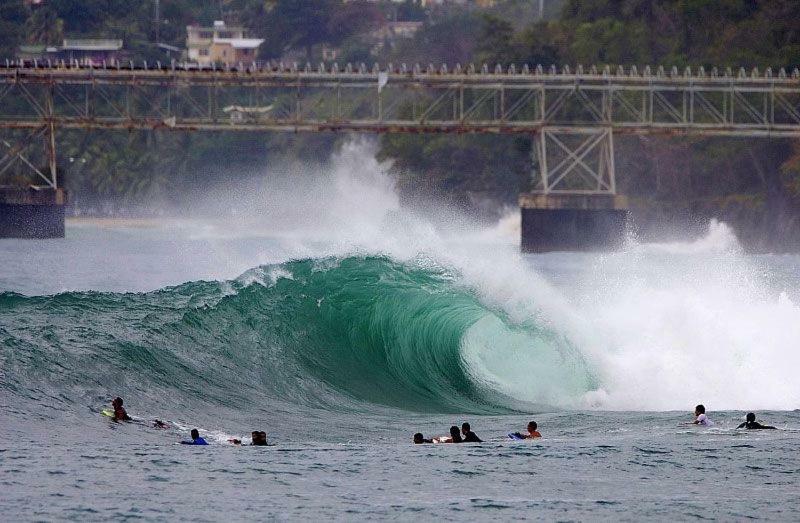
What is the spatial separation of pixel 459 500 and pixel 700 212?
82.9m

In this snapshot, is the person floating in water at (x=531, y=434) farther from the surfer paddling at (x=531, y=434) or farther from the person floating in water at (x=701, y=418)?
the person floating in water at (x=701, y=418)

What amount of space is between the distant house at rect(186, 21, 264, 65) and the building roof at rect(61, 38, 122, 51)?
17.1 m

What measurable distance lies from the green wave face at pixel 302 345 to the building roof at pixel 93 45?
122 metres

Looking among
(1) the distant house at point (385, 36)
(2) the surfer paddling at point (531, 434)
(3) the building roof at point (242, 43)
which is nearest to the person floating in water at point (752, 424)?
(2) the surfer paddling at point (531, 434)

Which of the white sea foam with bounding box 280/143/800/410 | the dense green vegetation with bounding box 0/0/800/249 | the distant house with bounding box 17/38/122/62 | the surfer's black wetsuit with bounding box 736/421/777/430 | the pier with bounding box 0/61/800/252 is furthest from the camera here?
the distant house with bounding box 17/38/122/62

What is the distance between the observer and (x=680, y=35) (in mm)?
120375

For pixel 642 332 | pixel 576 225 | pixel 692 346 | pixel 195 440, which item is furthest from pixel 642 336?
pixel 576 225

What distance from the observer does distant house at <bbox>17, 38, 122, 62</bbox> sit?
158 m

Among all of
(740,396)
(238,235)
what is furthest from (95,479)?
(238,235)

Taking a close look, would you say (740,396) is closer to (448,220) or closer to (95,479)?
(95,479)

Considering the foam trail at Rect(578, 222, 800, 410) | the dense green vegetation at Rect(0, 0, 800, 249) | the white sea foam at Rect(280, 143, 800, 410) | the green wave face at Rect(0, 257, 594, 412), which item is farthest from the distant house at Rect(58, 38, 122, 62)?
the green wave face at Rect(0, 257, 594, 412)

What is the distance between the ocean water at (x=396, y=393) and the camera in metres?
23.3

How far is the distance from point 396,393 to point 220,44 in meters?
154

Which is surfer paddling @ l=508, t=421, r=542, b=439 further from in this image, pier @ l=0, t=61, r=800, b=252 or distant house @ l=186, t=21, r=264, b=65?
A: distant house @ l=186, t=21, r=264, b=65
